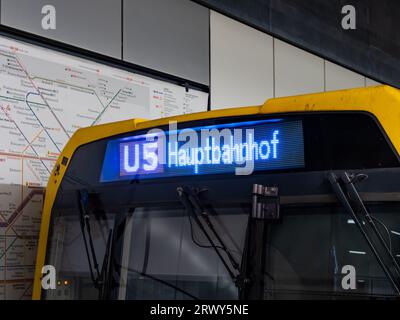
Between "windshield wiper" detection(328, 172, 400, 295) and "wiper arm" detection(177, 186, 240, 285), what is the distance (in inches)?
19.4

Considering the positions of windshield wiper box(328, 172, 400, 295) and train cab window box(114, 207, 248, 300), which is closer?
windshield wiper box(328, 172, 400, 295)

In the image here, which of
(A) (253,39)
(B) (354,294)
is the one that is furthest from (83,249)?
(A) (253,39)

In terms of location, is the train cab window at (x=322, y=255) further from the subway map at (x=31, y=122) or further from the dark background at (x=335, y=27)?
the dark background at (x=335, y=27)

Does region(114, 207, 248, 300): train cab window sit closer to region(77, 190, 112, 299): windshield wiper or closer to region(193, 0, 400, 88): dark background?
region(77, 190, 112, 299): windshield wiper

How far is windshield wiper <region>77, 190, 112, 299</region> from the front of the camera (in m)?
3.16

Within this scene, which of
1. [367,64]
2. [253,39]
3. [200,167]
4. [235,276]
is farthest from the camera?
[367,64]

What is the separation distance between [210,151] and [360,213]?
698 mm

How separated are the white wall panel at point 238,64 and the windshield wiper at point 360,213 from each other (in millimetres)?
3658

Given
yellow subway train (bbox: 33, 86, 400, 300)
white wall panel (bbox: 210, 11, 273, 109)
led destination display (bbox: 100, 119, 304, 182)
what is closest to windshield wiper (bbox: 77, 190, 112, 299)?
yellow subway train (bbox: 33, 86, 400, 300)

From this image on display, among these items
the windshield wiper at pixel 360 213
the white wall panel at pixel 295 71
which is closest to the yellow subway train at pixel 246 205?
the windshield wiper at pixel 360 213

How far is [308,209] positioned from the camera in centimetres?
264

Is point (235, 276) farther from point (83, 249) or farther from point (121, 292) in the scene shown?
point (83, 249)

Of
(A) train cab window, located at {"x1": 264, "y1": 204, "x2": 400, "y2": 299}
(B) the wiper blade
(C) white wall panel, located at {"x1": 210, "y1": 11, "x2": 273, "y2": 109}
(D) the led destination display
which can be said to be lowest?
(B) the wiper blade
